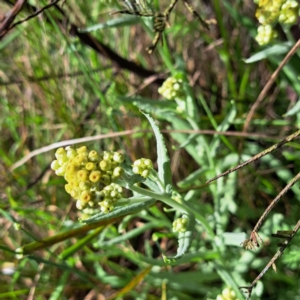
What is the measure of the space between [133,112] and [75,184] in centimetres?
137

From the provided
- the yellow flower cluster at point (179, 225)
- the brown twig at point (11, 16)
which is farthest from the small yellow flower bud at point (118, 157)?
the brown twig at point (11, 16)

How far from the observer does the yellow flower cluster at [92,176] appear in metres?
1.28

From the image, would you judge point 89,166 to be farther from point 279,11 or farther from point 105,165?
point 279,11

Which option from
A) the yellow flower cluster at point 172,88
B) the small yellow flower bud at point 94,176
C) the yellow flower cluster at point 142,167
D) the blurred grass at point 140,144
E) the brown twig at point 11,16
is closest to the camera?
the small yellow flower bud at point 94,176

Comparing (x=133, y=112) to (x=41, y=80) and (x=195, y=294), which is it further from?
(x=195, y=294)

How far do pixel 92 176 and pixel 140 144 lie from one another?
4.60ft

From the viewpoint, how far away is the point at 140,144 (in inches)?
105

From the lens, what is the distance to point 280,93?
271 cm

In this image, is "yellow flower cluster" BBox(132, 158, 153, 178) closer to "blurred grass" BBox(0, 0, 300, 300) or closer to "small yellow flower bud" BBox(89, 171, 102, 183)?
"small yellow flower bud" BBox(89, 171, 102, 183)

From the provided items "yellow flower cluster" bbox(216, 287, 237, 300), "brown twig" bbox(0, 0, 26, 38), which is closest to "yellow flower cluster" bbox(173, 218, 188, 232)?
"yellow flower cluster" bbox(216, 287, 237, 300)

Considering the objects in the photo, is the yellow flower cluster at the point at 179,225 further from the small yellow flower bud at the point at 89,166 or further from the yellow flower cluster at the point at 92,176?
the small yellow flower bud at the point at 89,166

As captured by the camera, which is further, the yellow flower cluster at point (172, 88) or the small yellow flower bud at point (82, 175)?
the yellow flower cluster at point (172, 88)

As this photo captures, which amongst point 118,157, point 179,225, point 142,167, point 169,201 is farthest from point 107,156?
point 179,225

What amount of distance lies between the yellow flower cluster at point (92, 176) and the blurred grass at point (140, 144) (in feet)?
2.27
